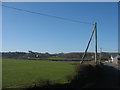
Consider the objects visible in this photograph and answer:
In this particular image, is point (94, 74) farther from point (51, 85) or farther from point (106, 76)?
point (51, 85)

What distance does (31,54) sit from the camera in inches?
4427

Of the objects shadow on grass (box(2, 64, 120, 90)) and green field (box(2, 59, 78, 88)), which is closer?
shadow on grass (box(2, 64, 120, 90))

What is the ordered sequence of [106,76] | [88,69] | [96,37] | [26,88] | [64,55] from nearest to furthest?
[26,88] → [88,69] → [106,76] → [96,37] → [64,55]

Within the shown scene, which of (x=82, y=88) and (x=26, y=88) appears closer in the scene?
(x=26, y=88)

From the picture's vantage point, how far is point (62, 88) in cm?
1212

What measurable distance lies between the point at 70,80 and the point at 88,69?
83.3 inches

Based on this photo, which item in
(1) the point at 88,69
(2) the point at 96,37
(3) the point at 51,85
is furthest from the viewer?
(2) the point at 96,37

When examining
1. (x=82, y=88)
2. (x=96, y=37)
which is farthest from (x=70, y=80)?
(x=96, y=37)

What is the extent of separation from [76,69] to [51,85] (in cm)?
462

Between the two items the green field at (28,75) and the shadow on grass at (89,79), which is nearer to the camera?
the shadow on grass at (89,79)

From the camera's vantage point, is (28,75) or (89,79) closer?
(89,79)

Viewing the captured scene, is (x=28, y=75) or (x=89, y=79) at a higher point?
(x=89, y=79)

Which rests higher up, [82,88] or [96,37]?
[96,37]

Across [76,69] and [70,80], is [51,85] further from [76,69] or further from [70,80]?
[76,69]
